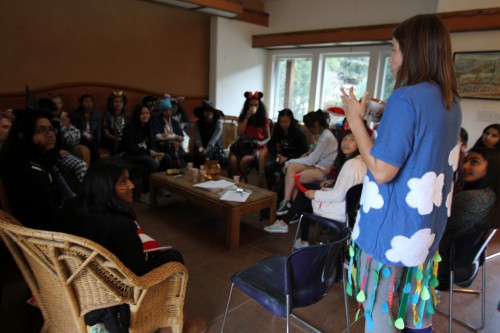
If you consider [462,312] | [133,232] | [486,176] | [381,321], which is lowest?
[462,312]

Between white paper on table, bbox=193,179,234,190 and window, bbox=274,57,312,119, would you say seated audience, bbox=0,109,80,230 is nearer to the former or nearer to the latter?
white paper on table, bbox=193,179,234,190

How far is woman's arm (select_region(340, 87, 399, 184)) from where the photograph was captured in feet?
3.34

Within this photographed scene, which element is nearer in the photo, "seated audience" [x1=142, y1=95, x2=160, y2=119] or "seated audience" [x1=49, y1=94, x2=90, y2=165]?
"seated audience" [x1=49, y1=94, x2=90, y2=165]

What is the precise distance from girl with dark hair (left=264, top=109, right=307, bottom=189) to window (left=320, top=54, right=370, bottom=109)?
6.25 feet

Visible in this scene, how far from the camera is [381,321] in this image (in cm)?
119

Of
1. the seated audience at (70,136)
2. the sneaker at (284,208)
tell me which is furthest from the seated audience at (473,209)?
the seated audience at (70,136)

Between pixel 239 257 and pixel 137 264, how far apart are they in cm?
131

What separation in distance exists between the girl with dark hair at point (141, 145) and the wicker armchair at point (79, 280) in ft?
8.14

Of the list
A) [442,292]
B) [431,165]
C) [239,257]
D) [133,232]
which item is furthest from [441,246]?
[133,232]

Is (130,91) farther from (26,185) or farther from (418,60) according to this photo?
(418,60)

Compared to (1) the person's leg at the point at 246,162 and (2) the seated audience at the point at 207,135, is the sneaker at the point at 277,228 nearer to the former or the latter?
(1) the person's leg at the point at 246,162

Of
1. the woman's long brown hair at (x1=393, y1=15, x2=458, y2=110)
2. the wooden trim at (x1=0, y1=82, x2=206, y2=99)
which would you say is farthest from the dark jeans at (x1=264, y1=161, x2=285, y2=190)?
the woman's long brown hair at (x1=393, y1=15, x2=458, y2=110)

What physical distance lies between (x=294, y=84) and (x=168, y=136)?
9.66 feet

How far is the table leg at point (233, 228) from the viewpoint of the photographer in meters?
2.68
